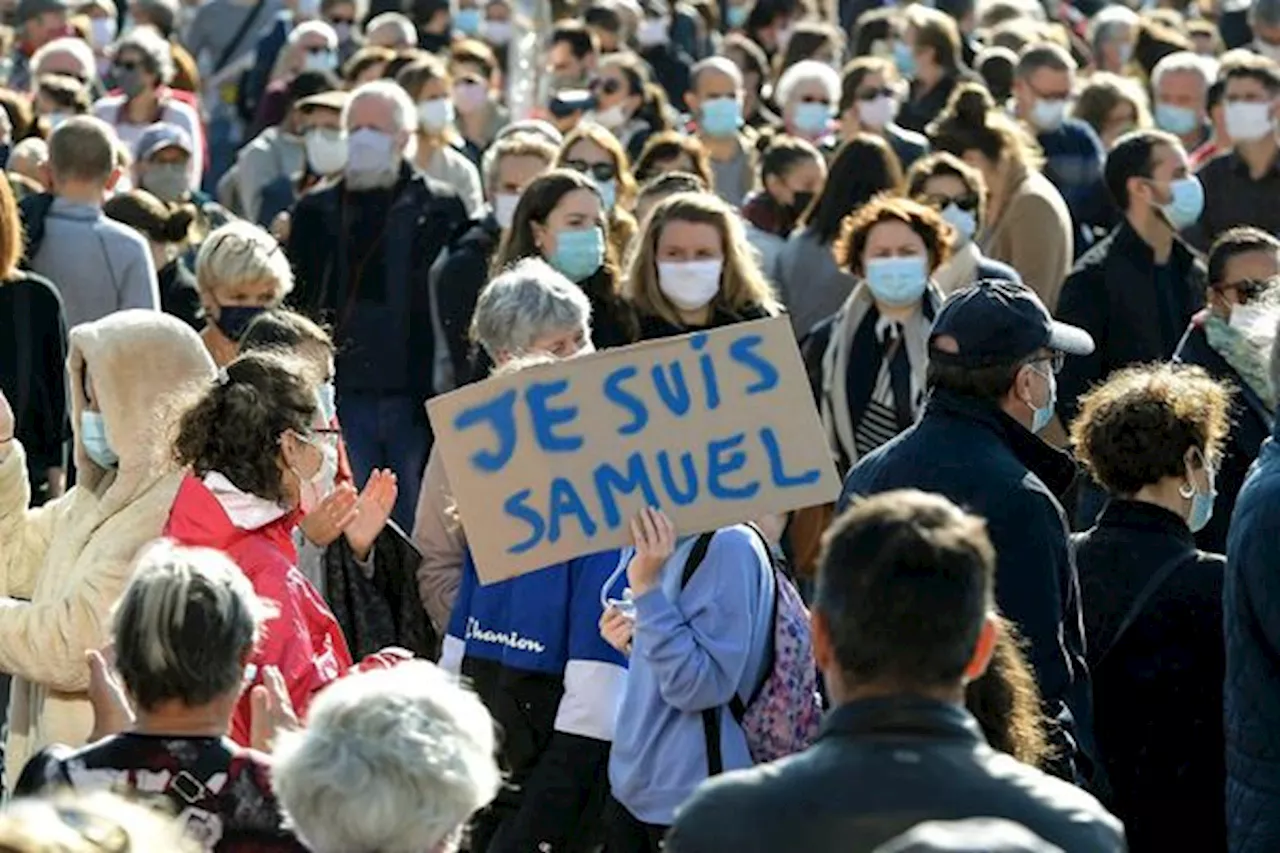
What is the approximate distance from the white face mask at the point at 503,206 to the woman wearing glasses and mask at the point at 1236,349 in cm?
307

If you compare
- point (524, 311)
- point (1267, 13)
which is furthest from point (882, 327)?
point (1267, 13)

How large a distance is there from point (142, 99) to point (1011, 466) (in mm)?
10932

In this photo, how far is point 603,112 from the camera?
56.6ft

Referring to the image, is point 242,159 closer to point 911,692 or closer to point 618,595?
point 618,595

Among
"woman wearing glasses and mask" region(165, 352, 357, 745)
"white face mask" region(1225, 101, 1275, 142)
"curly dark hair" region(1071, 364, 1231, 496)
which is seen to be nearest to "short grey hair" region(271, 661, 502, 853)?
"woman wearing glasses and mask" region(165, 352, 357, 745)

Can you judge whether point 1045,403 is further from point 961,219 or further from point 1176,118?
point 1176,118

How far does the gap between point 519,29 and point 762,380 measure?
52.0 feet

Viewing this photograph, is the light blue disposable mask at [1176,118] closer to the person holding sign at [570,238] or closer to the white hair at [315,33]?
the white hair at [315,33]

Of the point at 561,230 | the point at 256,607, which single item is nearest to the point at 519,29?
the point at 561,230

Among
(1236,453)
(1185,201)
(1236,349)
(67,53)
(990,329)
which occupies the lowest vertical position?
(1236,453)

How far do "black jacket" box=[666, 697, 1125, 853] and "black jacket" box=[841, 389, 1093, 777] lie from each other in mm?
2028

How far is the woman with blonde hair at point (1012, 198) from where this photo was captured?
12.8m

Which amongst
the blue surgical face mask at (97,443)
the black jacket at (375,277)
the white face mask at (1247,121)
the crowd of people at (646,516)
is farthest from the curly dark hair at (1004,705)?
the white face mask at (1247,121)

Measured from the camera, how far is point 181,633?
5.36 metres
